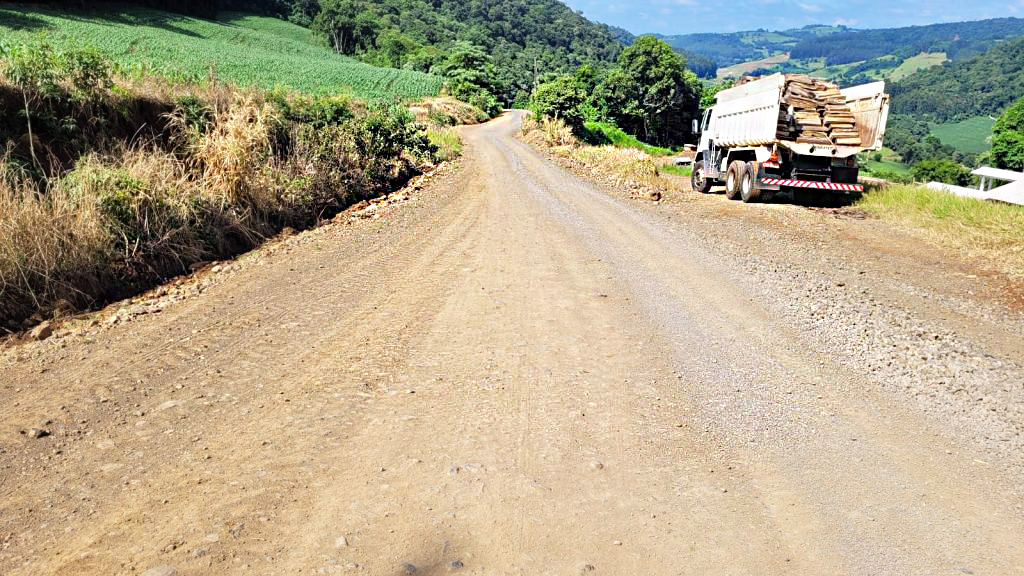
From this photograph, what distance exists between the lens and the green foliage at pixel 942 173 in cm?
4912

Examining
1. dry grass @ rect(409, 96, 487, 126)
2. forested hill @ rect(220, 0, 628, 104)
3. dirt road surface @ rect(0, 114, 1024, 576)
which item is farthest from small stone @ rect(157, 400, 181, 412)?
forested hill @ rect(220, 0, 628, 104)

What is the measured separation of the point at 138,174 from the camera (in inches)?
334

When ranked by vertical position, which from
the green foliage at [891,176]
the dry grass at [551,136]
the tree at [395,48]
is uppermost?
the tree at [395,48]

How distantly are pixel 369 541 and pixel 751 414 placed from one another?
2.76 m

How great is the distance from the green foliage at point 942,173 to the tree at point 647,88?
23.3m

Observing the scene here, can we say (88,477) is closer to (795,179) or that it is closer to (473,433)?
(473,433)

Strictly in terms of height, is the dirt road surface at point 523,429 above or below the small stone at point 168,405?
above

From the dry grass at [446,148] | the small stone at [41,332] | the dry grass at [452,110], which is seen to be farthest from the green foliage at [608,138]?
the small stone at [41,332]

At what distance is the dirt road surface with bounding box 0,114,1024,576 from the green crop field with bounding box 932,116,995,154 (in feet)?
353

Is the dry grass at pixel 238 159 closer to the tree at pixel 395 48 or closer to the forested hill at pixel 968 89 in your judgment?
the tree at pixel 395 48

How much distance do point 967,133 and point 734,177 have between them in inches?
4957

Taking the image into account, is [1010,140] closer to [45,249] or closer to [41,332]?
[45,249]

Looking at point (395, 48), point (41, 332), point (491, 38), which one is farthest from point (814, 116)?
point (491, 38)

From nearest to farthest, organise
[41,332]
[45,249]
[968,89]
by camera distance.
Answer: [41,332] < [45,249] < [968,89]
